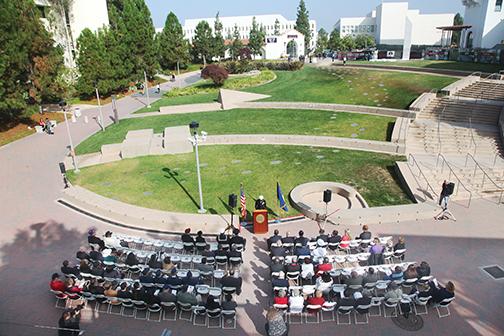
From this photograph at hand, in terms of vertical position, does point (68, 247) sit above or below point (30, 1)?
below

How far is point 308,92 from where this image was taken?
4009 centimetres

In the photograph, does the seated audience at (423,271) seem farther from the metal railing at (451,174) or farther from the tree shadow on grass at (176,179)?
the tree shadow on grass at (176,179)

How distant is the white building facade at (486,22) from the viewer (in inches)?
1794

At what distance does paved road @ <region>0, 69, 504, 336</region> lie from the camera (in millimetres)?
10156

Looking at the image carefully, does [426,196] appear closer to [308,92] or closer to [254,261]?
[254,261]

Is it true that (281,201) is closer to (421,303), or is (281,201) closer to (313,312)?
(313,312)

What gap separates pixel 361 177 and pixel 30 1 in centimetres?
3197

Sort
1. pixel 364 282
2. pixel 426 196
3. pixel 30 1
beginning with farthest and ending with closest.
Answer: pixel 30 1 < pixel 426 196 < pixel 364 282

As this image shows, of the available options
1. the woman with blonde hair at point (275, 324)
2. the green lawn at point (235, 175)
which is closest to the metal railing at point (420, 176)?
the green lawn at point (235, 175)

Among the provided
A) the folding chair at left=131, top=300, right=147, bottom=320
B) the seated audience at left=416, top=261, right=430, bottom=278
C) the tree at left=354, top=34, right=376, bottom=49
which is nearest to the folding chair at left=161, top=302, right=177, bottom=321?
the folding chair at left=131, top=300, right=147, bottom=320

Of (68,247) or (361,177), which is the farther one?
(361,177)

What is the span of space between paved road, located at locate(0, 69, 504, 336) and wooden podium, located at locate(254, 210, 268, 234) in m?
0.41

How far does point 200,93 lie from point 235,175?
1076 inches

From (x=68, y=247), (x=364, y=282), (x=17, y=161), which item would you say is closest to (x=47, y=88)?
(x=17, y=161)
